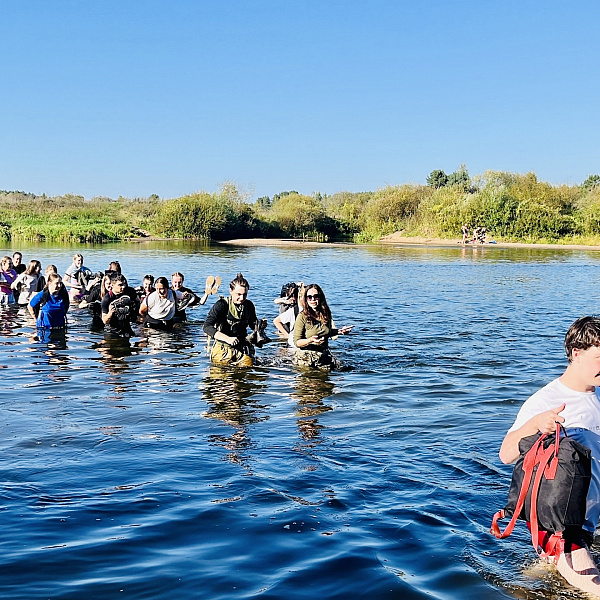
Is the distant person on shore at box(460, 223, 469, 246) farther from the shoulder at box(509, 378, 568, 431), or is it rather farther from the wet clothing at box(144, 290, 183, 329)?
the shoulder at box(509, 378, 568, 431)

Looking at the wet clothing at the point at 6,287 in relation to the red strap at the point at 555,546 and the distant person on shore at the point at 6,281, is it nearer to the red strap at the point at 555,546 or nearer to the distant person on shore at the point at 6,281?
the distant person on shore at the point at 6,281

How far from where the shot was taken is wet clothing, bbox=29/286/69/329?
51.0ft

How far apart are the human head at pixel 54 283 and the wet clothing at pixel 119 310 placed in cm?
98

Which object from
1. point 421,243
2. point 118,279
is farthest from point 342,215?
point 118,279

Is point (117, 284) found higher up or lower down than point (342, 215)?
lower down

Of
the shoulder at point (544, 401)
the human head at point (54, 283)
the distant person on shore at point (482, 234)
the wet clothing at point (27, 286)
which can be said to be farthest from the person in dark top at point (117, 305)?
the distant person on shore at point (482, 234)

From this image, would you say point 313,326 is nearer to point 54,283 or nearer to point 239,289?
point 239,289

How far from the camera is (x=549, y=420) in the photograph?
4.23 meters

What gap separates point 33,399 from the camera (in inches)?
398

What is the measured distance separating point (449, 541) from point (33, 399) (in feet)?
21.3

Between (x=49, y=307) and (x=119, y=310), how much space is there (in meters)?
1.42

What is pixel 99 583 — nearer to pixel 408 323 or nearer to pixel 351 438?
pixel 351 438

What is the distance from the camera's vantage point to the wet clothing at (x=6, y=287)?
2052 cm

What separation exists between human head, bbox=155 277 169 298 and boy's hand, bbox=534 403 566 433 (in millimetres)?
12458
